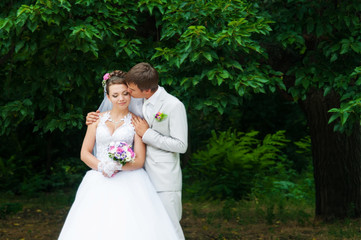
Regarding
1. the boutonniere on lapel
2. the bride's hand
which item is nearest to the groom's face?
the boutonniere on lapel

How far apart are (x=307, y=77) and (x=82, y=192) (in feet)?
9.73

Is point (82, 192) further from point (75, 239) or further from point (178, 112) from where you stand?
point (178, 112)

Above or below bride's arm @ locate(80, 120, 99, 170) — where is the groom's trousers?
below

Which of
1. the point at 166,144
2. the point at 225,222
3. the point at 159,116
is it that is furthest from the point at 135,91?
the point at 225,222

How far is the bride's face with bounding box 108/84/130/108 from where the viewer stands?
4.54m

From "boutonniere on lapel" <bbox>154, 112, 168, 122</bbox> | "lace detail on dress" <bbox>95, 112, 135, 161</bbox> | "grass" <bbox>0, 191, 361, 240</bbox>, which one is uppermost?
"boutonniere on lapel" <bbox>154, 112, 168, 122</bbox>

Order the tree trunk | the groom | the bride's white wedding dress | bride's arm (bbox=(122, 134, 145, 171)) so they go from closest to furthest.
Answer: the bride's white wedding dress, the groom, bride's arm (bbox=(122, 134, 145, 171)), the tree trunk

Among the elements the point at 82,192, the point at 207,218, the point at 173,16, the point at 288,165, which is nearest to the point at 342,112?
the point at 173,16

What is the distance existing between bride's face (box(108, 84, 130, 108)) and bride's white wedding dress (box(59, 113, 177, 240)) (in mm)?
219

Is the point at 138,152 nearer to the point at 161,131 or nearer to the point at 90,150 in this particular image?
the point at 161,131

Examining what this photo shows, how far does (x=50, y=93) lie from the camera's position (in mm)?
5980

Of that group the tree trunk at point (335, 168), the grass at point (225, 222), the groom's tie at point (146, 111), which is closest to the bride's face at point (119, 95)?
the groom's tie at point (146, 111)

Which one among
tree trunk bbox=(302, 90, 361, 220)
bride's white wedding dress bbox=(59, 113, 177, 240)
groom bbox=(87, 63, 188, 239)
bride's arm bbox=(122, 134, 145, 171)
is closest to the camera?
bride's white wedding dress bbox=(59, 113, 177, 240)

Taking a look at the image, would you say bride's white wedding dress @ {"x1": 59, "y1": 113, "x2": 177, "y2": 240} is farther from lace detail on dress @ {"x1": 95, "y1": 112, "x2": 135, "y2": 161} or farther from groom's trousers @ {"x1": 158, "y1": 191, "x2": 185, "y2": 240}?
groom's trousers @ {"x1": 158, "y1": 191, "x2": 185, "y2": 240}
